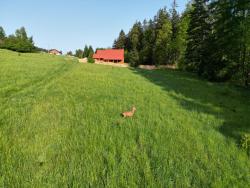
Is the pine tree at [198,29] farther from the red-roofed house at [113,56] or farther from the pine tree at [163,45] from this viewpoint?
the red-roofed house at [113,56]

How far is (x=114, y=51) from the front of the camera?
8694 centimetres

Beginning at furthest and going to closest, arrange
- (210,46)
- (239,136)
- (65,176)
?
(210,46)
(239,136)
(65,176)

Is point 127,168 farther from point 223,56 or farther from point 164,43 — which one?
point 164,43

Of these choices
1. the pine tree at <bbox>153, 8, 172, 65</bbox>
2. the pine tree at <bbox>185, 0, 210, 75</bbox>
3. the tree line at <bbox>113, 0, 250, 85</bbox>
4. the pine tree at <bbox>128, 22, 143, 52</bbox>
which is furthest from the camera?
the pine tree at <bbox>128, 22, 143, 52</bbox>

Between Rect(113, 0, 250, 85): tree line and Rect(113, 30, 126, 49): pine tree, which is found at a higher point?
Rect(113, 30, 126, 49): pine tree

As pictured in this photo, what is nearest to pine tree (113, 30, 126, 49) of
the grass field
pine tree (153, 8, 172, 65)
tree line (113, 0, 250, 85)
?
tree line (113, 0, 250, 85)

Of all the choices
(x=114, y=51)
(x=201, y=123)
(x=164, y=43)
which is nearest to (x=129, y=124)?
(x=201, y=123)

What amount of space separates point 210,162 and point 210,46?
80.6ft

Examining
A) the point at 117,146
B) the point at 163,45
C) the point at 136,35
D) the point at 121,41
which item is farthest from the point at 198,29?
the point at 121,41

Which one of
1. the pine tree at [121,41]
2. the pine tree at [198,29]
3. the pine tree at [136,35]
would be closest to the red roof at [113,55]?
the pine tree at [136,35]

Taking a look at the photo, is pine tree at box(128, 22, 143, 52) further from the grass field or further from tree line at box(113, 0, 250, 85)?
the grass field

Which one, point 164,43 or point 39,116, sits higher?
point 164,43

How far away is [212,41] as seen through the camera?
88.2 ft

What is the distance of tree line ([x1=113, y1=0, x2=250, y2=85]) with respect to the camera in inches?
813
